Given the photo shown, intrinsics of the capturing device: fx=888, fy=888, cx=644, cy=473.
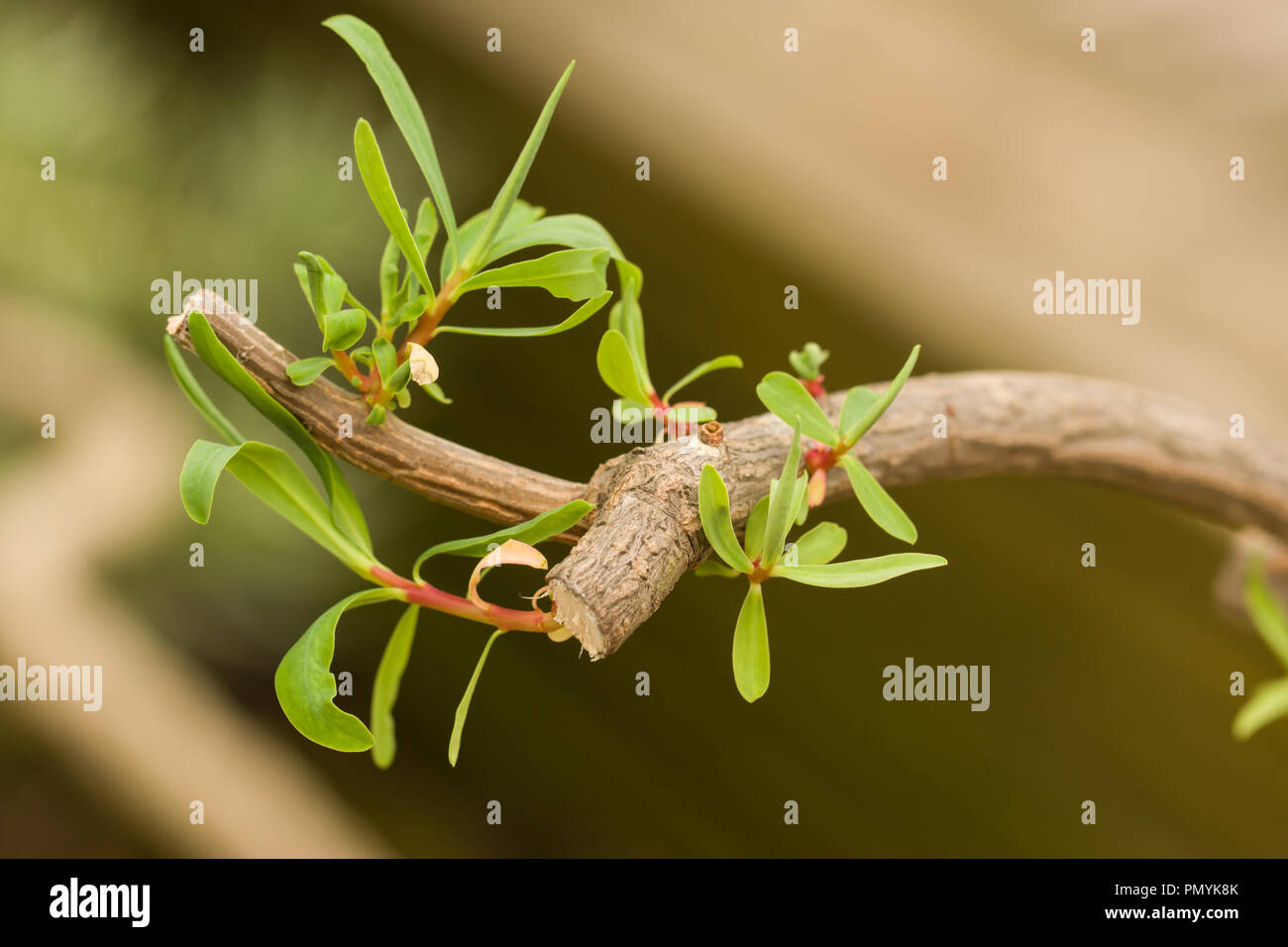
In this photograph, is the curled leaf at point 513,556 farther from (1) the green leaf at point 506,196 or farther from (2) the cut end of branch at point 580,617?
(1) the green leaf at point 506,196

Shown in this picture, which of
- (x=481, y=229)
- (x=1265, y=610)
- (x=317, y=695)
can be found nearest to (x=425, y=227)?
(x=481, y=229)

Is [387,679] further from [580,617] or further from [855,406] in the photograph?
[855,406]

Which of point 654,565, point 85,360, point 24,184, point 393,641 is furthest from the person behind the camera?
point 85,360

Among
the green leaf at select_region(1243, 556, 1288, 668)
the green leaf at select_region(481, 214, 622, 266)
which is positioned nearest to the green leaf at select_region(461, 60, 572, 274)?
the green leaf at select_region(481, 214, 622, 266)

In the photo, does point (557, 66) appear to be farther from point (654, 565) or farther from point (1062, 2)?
point (654, 565)

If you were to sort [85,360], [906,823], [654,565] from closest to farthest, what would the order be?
[654,565], [85,360], [906,823]

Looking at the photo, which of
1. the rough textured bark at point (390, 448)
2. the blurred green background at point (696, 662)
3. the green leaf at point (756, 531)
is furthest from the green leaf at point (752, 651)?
the blurred green background at point (696, 662)

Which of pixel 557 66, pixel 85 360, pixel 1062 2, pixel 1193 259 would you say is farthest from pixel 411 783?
pixel 1062 2
